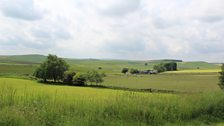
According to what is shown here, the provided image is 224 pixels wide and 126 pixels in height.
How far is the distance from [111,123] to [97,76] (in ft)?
256

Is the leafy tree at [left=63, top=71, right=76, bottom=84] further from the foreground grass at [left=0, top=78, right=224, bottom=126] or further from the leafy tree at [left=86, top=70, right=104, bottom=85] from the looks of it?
the foreground grass at [left=0, top=78, right=224, bottom=126]

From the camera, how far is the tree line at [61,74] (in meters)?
86.7

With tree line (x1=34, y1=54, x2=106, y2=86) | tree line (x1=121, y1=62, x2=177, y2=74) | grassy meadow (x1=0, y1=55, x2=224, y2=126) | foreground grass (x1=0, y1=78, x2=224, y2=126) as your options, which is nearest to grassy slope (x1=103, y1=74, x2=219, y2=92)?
tree line (x1=34, y1=54, x2=106, y2=86)

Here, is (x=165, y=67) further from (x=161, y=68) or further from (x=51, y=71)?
(x=51, y=71)

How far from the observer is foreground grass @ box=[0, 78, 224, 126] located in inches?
391

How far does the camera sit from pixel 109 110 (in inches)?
472

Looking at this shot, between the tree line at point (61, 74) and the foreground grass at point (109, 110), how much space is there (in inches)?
2810

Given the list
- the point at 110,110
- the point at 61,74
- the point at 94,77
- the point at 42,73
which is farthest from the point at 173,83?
the point at 110,110

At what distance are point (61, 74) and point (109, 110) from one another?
80133 millimetres

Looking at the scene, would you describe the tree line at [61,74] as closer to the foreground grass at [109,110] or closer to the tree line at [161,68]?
the tree line at [161,68]

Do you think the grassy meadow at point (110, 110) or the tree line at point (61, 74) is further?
the tree line at point (61, 74)

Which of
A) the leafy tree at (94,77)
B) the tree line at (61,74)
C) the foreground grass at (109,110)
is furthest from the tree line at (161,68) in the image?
the foreground grass at (109,110)

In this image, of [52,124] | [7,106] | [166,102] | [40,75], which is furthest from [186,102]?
[40,75]

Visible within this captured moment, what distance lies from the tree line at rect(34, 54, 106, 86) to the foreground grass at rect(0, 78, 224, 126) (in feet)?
234
